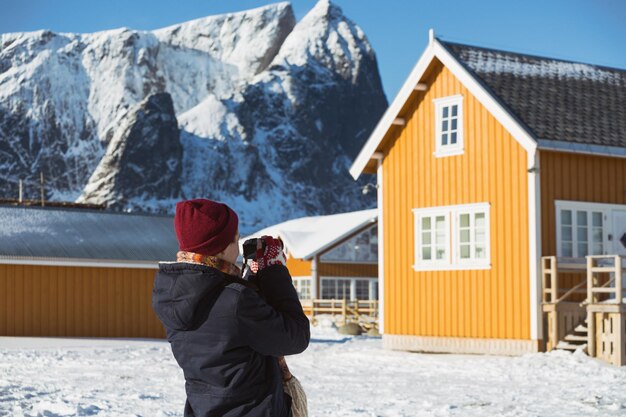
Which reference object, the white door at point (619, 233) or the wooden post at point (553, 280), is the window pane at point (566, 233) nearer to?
the white door at point (619, 233)

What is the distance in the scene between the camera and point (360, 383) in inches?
557

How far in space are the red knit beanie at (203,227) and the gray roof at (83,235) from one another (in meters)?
22.0

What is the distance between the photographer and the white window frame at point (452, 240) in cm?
1912

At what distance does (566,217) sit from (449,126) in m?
3.02

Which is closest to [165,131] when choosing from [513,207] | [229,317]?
[513,207]

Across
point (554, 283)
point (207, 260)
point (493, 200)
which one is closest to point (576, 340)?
point (554, 283)

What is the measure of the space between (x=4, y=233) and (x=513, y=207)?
14210 mm

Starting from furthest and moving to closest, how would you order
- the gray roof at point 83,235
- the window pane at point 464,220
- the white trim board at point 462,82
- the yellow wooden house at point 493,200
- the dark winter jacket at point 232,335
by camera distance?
the gray roof at point 83,235 < the window pane at point 464,220 < the white trim board at point 462,82 < the yellow wooden house at point 493,200 < the dark winter jacket at point 232,335

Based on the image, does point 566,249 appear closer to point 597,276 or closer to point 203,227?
point 597,276

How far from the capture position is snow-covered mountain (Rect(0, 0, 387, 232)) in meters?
149

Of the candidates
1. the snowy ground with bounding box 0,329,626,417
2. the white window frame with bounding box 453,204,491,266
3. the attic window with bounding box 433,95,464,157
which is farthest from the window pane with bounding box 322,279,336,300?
the white window frame with bounding box 453,204,491,266

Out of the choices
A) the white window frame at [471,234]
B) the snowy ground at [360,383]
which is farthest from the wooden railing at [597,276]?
the white window frame at [471,234]

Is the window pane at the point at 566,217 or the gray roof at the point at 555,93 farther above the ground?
the gray roof at the point at 555,93

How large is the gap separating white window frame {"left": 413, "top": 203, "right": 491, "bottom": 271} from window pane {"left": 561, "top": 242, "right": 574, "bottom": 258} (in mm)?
1378
